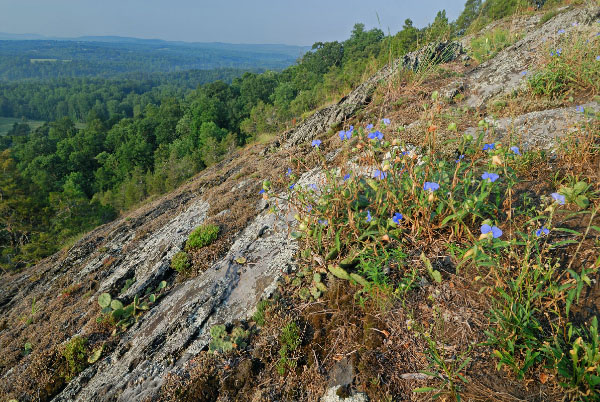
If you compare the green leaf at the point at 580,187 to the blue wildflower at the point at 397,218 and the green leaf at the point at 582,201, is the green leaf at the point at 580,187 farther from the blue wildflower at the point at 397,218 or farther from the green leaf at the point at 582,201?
the blue wildflower at the point at 397,218

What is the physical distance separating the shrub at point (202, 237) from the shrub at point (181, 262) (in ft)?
0.62

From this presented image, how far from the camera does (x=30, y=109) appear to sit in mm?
126250

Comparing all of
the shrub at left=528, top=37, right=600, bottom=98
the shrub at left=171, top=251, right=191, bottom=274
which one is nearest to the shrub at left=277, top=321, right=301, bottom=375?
the shrub at left=171, top=251, right=191, bottom=274

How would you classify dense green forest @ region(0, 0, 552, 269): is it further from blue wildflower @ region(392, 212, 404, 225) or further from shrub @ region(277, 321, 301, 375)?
blue wildflower @ region(392, 212, 404, 225)

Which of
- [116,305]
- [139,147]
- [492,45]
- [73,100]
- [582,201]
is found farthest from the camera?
[73,100]

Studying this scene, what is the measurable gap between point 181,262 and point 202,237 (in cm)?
47

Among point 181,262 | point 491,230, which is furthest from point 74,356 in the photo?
point 491,230

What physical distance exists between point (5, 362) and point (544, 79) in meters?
8.86

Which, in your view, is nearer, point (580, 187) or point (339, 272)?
point (580, 187)

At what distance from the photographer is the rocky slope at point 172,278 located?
9.54 ft

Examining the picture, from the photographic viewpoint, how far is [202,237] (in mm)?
4309

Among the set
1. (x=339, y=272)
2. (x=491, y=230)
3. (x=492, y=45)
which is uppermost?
(x=492, y=45)

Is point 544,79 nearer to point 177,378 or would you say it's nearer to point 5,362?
point 177,378

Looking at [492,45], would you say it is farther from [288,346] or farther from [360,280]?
[288,346]
